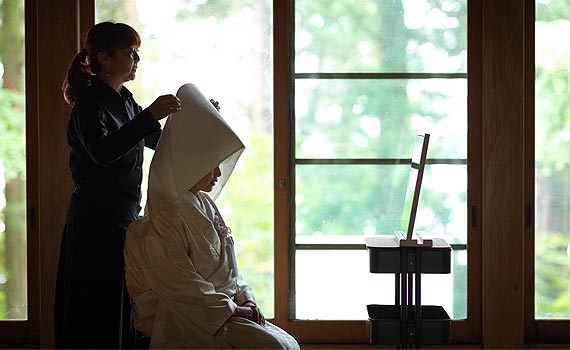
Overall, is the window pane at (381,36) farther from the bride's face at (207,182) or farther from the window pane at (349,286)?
the bride's face at (207,182)

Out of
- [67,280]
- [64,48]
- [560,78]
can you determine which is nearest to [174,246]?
[67,280]

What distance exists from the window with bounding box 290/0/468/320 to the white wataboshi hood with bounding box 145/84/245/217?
1.09 meters

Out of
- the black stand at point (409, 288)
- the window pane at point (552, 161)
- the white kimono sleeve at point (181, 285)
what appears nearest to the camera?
the white kimono sleeve at point (181, 285)

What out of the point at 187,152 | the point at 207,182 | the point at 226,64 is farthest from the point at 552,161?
the point at 187,152

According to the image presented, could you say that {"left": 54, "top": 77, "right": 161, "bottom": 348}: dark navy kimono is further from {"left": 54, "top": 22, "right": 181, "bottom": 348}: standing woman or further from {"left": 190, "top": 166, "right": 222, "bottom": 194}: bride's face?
{"left": 190, "top": 166, "right": 222, "bottom": 194}: bride's face

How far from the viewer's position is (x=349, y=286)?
373 centimetres

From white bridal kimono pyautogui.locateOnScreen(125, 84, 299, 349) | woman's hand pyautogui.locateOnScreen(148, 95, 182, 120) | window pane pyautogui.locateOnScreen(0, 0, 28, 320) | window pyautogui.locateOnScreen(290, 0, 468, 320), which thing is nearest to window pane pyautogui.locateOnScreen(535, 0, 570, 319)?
window pyautogui.locateOnScreen(290, 0, 468, 320)

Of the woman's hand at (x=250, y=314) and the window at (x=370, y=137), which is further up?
the window at (x=370, y=137)

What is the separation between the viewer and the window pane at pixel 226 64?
368 cm

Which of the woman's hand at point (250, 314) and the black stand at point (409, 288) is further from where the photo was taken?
the black stand at point (409, 288)

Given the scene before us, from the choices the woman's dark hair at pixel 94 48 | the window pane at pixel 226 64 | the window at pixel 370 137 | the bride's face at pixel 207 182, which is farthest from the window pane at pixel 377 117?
the woman's dark hair at pixel 94 48

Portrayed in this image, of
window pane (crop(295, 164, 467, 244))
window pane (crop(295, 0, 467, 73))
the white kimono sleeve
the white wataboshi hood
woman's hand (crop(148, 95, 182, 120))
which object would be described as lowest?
the white kimono sleeve

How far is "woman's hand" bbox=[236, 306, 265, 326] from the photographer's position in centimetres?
260

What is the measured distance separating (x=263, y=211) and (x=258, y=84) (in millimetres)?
580
